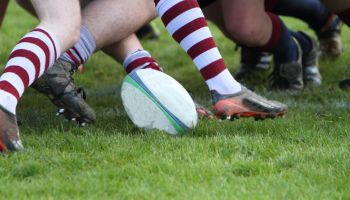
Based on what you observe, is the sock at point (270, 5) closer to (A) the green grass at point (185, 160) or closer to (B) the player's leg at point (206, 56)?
(A) the green grass at point (185, 160)

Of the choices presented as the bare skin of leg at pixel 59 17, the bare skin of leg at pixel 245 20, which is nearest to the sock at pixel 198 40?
the bare skin of leg at pixel 59 17

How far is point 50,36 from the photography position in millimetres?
3326

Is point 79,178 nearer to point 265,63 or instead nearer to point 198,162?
point 198,162

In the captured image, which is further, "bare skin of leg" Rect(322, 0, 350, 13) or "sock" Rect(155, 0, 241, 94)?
"bare skin of leg" Rect(322, 0, 350, 13)

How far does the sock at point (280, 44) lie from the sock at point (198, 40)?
1520 mm

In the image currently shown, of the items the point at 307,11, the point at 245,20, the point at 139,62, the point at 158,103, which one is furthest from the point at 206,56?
the point at 307,11

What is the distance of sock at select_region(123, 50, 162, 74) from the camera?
3996mm

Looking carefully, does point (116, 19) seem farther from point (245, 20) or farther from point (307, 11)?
point (307, 11)

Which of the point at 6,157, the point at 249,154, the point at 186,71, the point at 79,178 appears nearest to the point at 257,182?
the point at 249,154

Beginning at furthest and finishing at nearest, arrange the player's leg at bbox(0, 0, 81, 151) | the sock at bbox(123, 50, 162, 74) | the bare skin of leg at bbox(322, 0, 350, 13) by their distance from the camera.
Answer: the bare skin of leg at bbox(322, 0, 350, 13), the sock at bbox(123, 50, 162, 74), the player's leg at bbox(0, 0, 81, 151)

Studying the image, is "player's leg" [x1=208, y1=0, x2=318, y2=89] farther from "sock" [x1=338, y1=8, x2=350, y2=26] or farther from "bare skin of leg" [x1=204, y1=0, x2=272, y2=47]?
"sock" [x1=338, y1=8, x2=350, y2=26]

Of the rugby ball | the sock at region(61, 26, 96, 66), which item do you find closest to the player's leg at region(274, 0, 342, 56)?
the sock at region(61, 26, 96, 66)

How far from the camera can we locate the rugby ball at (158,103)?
3.46 metres

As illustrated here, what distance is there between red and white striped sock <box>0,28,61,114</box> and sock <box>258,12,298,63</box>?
194 centimetres
